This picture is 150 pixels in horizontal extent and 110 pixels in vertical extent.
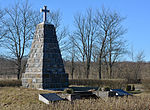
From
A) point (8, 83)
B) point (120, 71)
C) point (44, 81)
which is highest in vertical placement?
point (120, 71)

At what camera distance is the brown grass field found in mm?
8078

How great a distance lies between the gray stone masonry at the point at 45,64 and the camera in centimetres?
1566

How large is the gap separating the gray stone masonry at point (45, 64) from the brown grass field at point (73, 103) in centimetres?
256

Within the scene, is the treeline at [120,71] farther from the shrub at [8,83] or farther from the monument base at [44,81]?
the monument base at [44,81]

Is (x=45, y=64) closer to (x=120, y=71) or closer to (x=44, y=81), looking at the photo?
(x=44, y=81)

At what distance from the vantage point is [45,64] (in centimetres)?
1583

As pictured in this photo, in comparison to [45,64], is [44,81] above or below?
below

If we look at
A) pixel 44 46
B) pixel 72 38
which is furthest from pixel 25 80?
pixel 72 38

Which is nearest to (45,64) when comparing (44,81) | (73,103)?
(44,81)

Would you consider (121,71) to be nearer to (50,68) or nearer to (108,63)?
(108,63)

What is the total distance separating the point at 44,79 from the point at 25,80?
171cm

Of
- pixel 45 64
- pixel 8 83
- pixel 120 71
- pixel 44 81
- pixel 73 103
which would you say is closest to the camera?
pixel 73 103

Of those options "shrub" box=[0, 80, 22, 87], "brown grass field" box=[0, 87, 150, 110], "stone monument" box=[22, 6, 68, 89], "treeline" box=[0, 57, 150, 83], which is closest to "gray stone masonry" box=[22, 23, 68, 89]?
"stone monument" box=[22, 6, 68, 89]

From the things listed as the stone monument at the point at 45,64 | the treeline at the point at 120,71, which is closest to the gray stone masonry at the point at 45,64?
the stone monument at the point at 45,64
